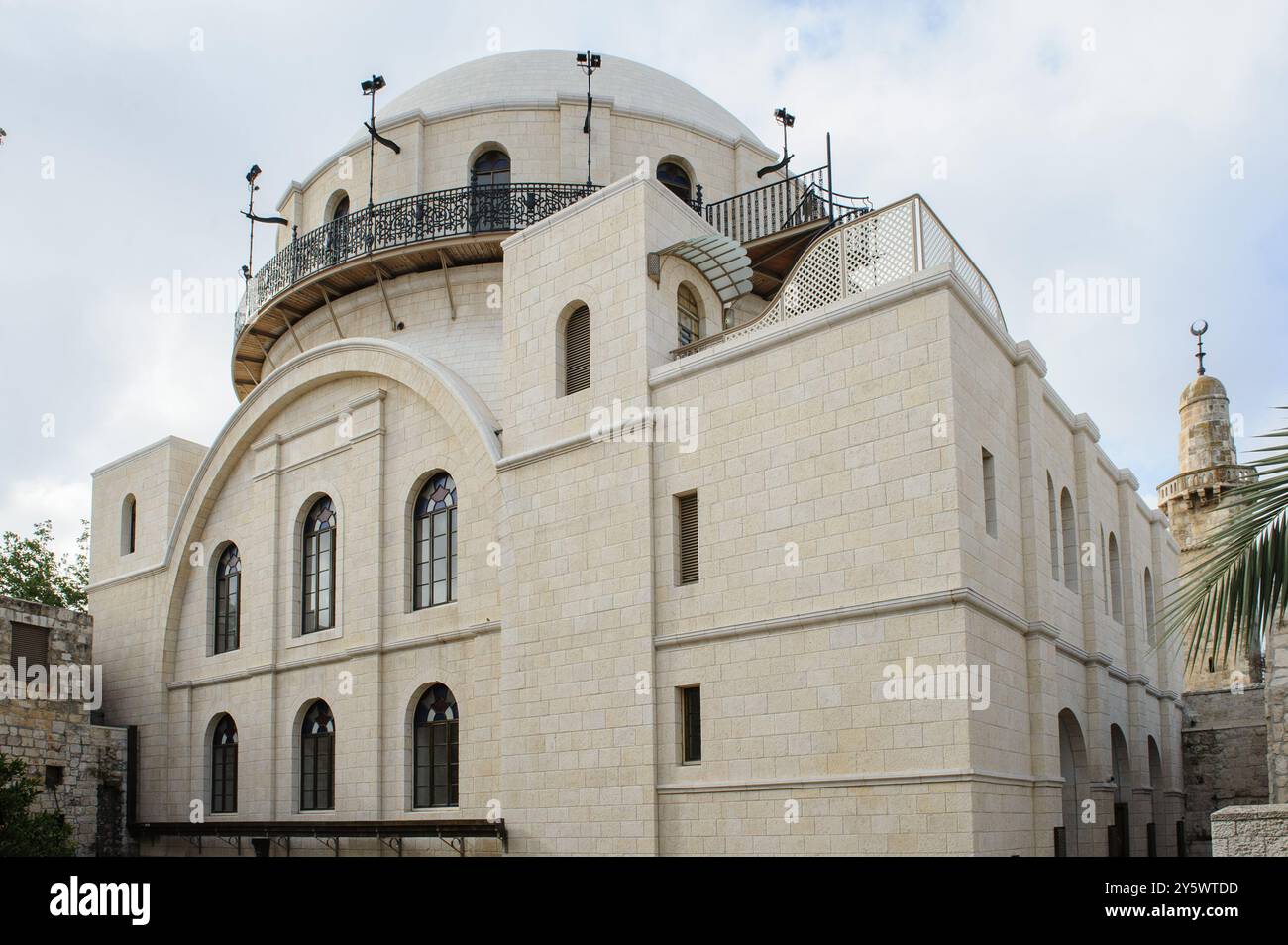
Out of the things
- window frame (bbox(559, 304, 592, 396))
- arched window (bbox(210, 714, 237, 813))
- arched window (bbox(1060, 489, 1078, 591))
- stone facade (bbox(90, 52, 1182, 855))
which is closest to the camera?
stone facade (bbox(90, 52, 1182, 855))

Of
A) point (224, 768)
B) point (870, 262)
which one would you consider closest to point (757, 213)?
point (870, 262)

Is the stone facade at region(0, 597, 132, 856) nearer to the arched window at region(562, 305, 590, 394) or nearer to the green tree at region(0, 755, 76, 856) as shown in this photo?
the green tree at region(0, 755, 76, 856)

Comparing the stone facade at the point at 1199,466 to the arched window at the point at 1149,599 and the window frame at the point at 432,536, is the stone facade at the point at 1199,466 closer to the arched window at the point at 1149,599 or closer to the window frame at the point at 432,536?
the arched window at the point at 1149,599

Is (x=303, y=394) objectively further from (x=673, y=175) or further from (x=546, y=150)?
(x=673, y=175)

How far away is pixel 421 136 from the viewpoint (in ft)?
74.7

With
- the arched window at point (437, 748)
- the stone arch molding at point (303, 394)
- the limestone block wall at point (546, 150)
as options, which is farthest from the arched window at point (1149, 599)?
the arched window at point (437, 748)

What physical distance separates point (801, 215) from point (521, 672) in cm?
990

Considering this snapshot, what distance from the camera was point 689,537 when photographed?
15172mm

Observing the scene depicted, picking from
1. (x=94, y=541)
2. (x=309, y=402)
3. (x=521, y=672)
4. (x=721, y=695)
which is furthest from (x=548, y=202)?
(x=94, y=541)

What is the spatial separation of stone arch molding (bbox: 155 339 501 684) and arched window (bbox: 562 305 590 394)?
5.13ft

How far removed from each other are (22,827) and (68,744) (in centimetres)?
648

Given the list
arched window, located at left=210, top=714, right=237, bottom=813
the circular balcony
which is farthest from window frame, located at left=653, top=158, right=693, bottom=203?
arched window, located at left=210, top=714, right=237, bottom=813

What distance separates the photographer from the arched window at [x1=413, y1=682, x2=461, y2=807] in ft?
58.4
